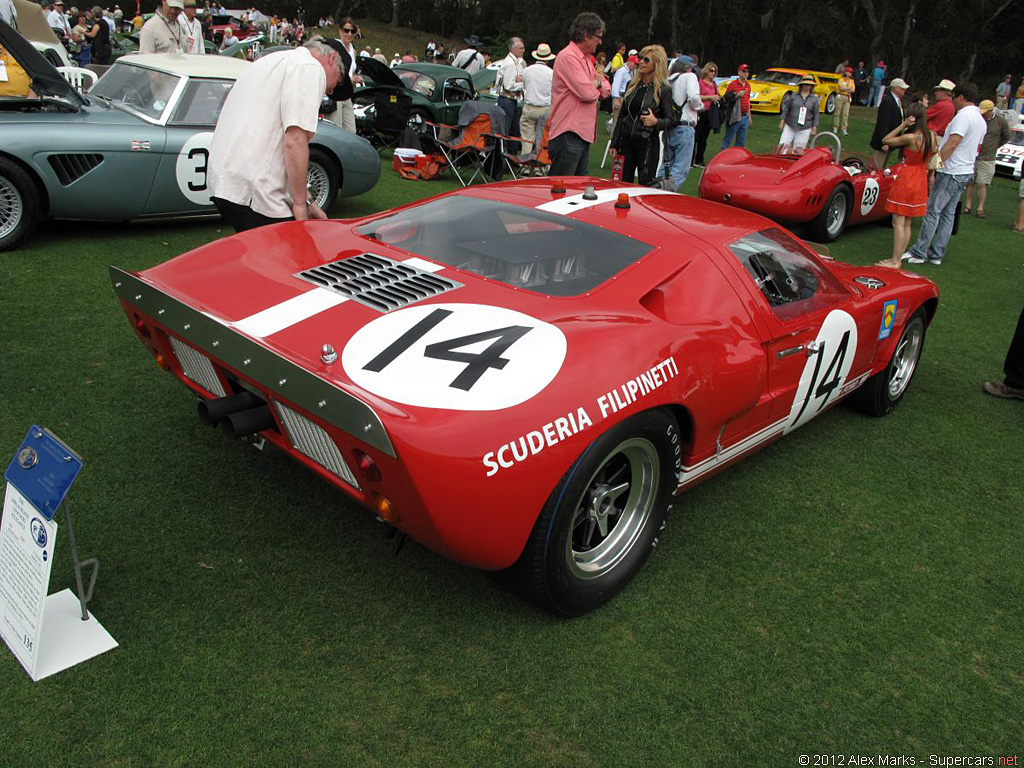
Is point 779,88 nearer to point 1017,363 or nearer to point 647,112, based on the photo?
point 647,112

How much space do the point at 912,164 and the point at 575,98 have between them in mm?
3219

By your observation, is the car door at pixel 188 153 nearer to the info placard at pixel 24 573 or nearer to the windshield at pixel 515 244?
the windshield at pixel 515 244

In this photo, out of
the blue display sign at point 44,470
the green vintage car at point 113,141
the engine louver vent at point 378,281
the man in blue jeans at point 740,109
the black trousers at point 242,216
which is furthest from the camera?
the man in blue jeans at point 740,109

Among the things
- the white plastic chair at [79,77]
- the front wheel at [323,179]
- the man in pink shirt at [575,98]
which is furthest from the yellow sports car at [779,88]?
the front wheel at [323,179]

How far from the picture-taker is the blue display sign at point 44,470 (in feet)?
6.75

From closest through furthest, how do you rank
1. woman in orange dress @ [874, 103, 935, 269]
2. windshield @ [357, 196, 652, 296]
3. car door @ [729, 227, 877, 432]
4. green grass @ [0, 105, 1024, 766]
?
green grass @ [0, 105, 1024, 766], windshield @ [357, 196, 652, 296], car door @ [729, 227, 877, 432], woman in orange dress @ [874, 103, 935, 269]

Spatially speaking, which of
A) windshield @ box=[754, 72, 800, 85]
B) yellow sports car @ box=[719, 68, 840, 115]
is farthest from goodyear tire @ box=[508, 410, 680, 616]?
windshield @ box=[754, 72, 800, 85]

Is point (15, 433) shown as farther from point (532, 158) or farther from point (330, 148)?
point (532, 158)

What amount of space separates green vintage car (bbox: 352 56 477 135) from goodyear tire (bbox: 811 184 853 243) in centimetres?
553

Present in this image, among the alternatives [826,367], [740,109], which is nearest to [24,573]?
[826,367]

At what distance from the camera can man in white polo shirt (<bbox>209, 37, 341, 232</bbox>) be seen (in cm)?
371

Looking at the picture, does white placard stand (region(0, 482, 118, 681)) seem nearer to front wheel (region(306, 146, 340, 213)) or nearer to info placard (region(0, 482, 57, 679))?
info placard (region(0, 482, 57, 679))

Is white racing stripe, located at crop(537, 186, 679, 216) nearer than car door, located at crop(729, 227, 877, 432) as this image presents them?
No

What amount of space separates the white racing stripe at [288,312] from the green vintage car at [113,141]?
3930 mm
